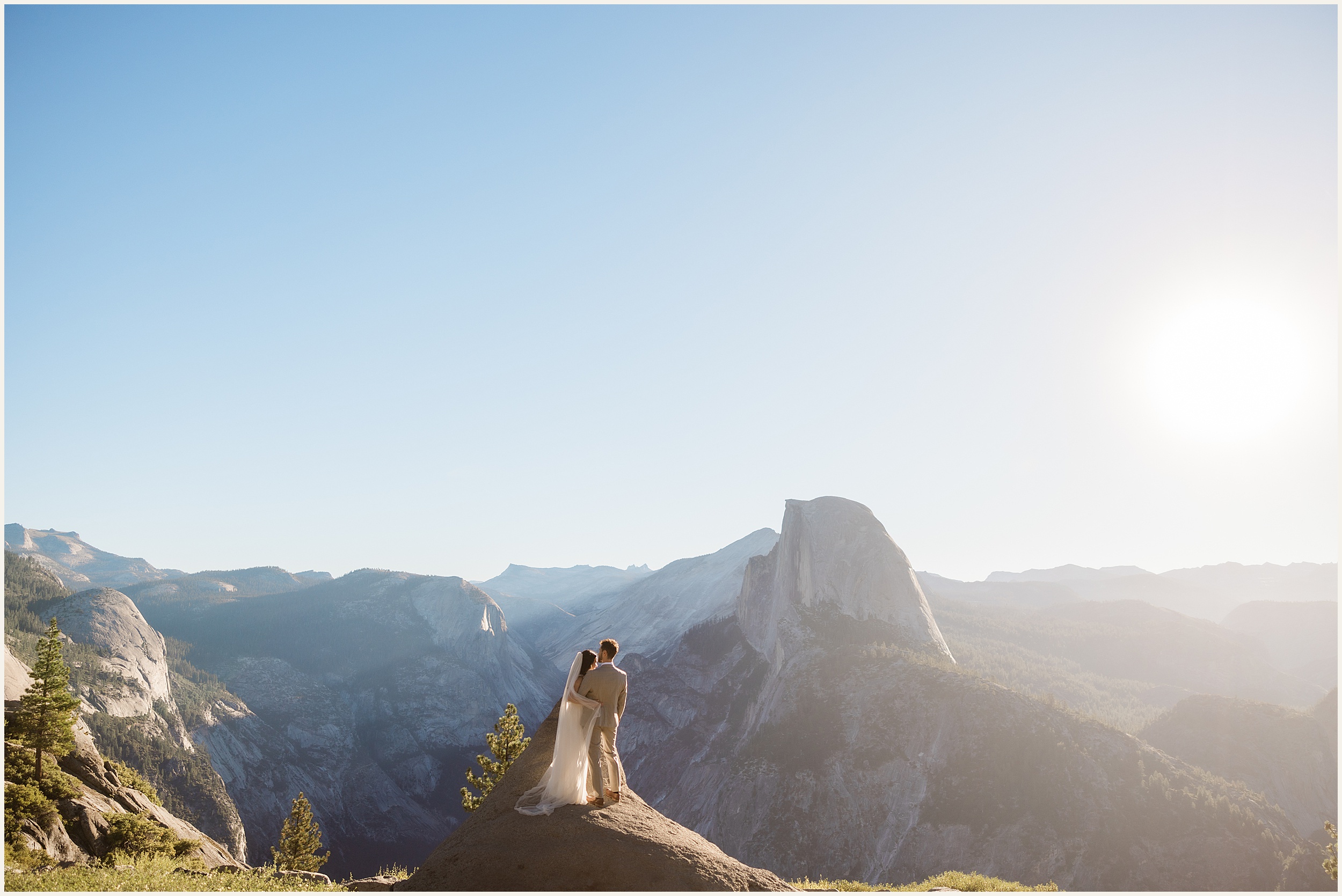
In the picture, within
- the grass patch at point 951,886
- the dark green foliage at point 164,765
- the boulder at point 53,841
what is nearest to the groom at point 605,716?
the grass patch at point 951,886

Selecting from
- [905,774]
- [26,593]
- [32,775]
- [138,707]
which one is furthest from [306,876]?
[26,593]

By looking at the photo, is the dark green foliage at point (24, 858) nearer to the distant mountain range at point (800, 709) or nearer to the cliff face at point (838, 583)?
the distant mountain range at point (800, 709)

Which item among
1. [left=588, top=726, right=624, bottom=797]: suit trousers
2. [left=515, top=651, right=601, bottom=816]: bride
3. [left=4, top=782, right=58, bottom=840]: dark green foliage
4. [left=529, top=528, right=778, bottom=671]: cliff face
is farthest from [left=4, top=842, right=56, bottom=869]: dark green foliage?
[left=529, top=528, right=778, bottom=671]: cliff face

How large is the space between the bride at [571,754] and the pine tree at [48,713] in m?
21.8

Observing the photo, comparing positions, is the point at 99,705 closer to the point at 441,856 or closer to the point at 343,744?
the point at 343,744

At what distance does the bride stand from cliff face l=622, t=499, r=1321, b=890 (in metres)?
39.3

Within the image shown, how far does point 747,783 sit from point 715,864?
51400 mm

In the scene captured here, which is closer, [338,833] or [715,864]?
[715,864]

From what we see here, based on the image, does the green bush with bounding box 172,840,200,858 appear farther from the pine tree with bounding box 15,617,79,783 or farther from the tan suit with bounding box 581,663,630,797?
the tan suit with bounding box 581,663,630,797

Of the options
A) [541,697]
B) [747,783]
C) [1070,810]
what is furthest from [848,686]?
[541,697]

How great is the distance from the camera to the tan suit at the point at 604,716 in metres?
9.84

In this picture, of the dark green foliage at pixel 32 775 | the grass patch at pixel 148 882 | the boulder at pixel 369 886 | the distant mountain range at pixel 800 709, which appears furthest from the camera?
the distant mountain range at pixel 800 709

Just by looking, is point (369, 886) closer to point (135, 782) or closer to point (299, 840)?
point (135, 782)

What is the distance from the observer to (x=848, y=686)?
193ft
